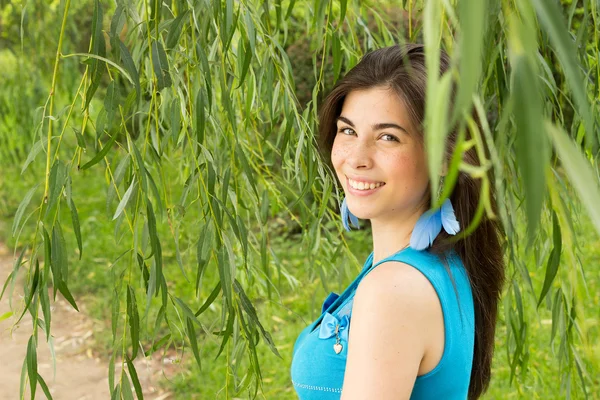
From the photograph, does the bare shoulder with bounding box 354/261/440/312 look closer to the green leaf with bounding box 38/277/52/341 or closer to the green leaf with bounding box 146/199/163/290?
the green leaf with bounding box 146/199/163/290

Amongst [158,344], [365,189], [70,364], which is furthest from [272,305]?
[365,189]

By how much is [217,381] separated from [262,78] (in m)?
2.07

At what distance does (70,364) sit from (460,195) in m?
2.71

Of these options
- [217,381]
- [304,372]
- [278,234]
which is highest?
[304,372]

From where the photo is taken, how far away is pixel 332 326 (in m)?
1.28

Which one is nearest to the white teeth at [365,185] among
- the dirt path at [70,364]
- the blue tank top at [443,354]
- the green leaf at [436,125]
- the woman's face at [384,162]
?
the woman's face at [384,162]

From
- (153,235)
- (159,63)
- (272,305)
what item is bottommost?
(272,305)

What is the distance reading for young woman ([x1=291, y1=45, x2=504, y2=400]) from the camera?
109 centimetres

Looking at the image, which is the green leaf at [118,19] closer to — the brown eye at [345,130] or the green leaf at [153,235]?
the green leaf at [153,235]

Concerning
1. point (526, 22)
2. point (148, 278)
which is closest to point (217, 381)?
point (148, 278)

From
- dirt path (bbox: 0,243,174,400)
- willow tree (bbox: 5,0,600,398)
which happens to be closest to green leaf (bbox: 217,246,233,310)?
willow tree (bbox: 5,0,600,398)

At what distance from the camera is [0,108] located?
435 centimetres

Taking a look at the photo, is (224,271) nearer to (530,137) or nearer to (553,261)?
(553,261)

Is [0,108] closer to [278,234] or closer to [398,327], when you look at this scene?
[278,234]
